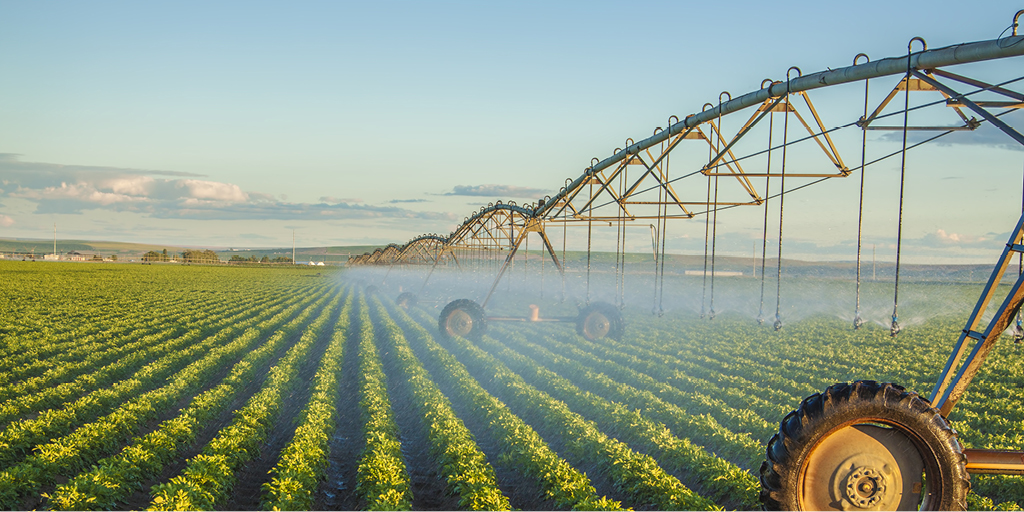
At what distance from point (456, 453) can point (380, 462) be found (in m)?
1.27

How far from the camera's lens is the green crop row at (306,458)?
824 cm

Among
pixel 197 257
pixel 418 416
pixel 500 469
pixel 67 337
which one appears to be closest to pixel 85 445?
pixel 418 416

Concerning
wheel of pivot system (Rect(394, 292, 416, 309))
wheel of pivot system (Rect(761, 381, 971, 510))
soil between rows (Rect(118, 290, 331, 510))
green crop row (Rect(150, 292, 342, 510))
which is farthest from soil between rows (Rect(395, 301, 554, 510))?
wheel of pivot system (Rect(394, 292, 416, 309))

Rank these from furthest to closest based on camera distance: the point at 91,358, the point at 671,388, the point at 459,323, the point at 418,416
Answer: the point at 459,323, the point at 91,358, the point at 671,388, the point at 418,416

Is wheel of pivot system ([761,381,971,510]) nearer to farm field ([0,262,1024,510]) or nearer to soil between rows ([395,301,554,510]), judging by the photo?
farm field ([0,262,1024,510])

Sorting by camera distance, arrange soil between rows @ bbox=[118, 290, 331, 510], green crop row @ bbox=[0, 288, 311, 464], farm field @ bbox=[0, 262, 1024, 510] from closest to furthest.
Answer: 1. farm field @ bbox=[0, 262, 1024, 510]
2. soil between rows @ bbox=[118, 290, 331, 510]
3. green crop row @ bbox=[0, 288, 311, 464]

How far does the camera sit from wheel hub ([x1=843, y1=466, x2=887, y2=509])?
527 cm

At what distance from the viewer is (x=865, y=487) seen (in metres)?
5.29

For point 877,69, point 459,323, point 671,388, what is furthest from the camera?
point 459,323

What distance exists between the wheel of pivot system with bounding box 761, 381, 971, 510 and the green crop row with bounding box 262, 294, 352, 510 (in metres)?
5.64

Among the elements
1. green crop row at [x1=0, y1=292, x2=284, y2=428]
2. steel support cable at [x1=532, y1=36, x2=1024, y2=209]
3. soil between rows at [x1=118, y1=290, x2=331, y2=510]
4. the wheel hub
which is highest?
steel support cable at [x1=532, y1=36, x2=1024, y2=209]

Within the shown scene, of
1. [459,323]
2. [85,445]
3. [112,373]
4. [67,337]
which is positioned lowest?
[67,337]

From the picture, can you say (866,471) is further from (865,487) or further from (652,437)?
(652,437)

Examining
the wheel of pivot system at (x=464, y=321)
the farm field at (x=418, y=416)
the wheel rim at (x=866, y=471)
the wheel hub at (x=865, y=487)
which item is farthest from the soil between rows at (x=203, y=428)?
the wheel hub at (x=865, y=487)
